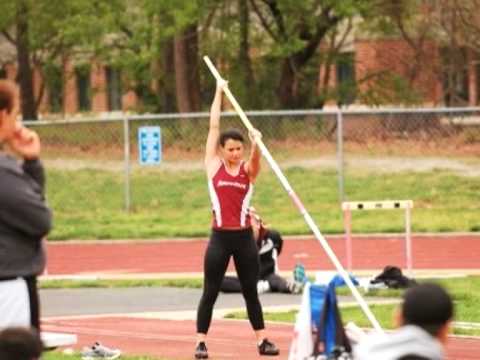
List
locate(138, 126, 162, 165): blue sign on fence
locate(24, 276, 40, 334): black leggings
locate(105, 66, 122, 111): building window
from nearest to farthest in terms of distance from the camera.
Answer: locate(24, 276, 40, 334): black leggings, locate(138, 126, 162, 165): blue sign on fence, locate(105, 66, 122, 111): building window

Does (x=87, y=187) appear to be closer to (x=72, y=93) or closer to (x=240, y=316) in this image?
(x=240, y=316)

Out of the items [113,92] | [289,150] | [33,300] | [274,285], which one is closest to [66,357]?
[33,300]

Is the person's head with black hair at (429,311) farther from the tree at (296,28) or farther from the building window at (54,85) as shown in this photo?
the building window at (54,85)

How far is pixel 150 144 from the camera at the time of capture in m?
27.9

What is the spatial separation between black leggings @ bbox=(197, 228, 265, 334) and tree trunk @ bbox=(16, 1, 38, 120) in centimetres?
2976

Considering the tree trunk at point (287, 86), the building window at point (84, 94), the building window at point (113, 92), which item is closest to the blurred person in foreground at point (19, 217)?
the tree trunk at point (287, 86)

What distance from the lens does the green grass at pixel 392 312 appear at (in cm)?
1482

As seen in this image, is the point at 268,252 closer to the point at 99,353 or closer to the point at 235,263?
the point at 235,263

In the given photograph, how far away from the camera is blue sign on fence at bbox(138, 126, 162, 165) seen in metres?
27.9

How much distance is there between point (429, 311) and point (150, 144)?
2172 cm

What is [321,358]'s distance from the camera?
8.66 m

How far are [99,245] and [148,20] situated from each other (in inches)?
607

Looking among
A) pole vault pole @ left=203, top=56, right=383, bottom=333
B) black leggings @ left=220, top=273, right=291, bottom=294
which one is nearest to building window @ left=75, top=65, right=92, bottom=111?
black leggings @ left=220, top=273, right=291, bottom=294

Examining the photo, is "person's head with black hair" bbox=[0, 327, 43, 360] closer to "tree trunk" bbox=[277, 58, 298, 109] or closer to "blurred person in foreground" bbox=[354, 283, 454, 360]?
"blurred person in foreground" bbox=[354, 283, 454, 360]
